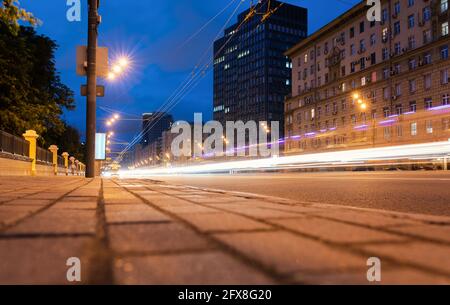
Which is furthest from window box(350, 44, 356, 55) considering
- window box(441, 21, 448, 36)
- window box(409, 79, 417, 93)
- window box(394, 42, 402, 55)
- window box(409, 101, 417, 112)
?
window box(441, 21, 448, 36)

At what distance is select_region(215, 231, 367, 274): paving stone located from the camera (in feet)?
4.16

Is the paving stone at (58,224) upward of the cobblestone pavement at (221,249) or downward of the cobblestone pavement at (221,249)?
upward

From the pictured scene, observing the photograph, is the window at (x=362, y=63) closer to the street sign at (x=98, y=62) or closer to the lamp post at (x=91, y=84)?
the lamp post at (x=91, y=84)

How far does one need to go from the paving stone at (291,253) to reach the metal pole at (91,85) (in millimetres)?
10308

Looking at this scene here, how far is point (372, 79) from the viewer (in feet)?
177

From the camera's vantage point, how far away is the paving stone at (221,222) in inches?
77.2

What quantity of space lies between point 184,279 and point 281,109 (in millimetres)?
117531

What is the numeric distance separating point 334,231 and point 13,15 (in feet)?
16.5

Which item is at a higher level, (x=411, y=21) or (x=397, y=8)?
(x=397, y=8)

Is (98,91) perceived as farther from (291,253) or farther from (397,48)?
(397,48)

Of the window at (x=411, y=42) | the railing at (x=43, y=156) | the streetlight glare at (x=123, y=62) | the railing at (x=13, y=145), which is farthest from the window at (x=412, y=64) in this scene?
the railing at (x=13, y=145)

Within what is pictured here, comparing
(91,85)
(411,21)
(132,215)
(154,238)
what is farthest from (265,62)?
(154,238)

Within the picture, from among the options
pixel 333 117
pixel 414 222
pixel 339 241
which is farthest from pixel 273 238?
pixel 333 117
